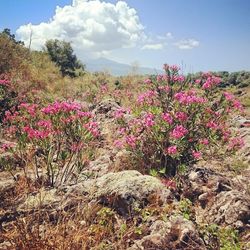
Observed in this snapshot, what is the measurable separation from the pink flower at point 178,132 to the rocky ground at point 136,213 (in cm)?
91

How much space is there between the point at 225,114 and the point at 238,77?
74.5 feet

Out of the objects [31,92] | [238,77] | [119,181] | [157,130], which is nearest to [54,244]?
[119,181]

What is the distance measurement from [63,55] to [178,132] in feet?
76.5

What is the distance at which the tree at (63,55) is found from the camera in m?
27.8

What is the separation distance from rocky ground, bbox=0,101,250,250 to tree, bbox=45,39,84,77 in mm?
23061

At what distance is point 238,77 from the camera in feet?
93.5

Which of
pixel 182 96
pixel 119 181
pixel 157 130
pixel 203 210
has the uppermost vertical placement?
pixel 182 96

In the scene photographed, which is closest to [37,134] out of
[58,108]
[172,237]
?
[58,108]

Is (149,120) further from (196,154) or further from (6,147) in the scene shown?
(6,147)

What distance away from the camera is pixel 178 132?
630 centimetres

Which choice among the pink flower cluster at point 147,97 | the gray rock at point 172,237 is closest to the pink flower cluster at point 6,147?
the pink flower cluster at point 147,97

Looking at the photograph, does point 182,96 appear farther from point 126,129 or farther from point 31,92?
point 31,92

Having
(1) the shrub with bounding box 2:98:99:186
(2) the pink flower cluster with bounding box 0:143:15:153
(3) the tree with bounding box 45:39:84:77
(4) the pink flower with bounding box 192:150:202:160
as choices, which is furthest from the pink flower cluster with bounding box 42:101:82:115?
(3) the tree with bounding box 45:39:84:77

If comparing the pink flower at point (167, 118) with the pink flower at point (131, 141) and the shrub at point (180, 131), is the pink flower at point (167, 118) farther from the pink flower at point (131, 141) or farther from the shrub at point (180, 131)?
the pink flower at point (131, 141)
